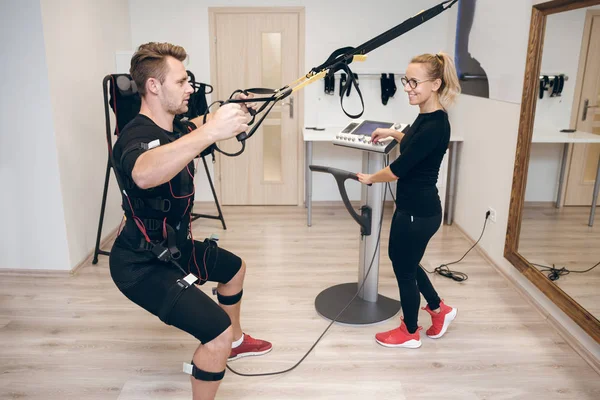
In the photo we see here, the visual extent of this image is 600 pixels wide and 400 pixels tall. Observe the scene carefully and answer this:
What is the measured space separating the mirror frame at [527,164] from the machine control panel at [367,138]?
75 cm

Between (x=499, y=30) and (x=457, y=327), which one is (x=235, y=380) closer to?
(x=457, y=327)

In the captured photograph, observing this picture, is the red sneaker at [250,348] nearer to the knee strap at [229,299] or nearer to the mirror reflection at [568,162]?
the knee strap at [229,299]

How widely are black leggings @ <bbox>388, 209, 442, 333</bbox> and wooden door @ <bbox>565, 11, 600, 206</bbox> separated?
729mm

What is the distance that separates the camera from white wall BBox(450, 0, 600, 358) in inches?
122

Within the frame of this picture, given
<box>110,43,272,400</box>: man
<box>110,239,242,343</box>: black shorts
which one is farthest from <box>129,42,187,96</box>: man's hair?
<box>110,239,242,343</box>: black shorts

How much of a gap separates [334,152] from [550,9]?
8.35 feet

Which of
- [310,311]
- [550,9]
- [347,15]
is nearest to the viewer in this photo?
[550,9]

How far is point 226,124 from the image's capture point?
5.06 feet

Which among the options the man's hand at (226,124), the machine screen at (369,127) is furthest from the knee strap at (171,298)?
the machine screen at (369,127)

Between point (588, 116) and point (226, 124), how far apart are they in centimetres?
179

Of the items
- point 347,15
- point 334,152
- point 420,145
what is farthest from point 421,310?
point 347,15

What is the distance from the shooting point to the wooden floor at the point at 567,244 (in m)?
2.39

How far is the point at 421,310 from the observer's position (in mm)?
2971

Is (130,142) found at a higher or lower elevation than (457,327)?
higher
